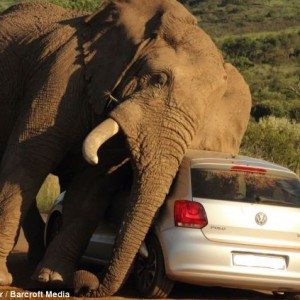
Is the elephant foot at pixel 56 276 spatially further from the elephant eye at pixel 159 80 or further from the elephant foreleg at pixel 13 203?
the elephant eye at pixel 159 80

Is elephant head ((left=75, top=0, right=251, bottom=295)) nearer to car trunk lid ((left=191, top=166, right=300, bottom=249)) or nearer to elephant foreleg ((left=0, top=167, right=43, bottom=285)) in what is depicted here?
car trunk lid ((left=191, top=166, right=300, bottom=249))

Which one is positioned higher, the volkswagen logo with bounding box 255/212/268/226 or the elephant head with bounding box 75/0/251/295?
the elephant head with bounding box 75/0/251/295

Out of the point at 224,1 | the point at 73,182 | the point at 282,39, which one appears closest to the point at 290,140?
the point at 73,182

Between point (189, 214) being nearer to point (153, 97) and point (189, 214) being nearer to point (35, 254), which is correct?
point (153, 97)

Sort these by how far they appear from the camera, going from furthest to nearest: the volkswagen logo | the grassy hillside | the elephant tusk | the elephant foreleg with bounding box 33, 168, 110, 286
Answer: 1. the grassy hillside
2. the elephant foreleg with bounding box 33, 168, 110, 286
3. the volkswagen logo
4. the elephant tusk

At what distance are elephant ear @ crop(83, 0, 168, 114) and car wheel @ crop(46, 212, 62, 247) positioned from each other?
187 cm

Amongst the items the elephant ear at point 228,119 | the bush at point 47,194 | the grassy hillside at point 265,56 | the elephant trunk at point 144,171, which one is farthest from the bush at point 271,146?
the elephant trunk at point 144,171

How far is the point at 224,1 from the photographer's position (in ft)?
278

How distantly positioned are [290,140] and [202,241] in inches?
685

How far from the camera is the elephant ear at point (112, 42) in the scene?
32.6 feet

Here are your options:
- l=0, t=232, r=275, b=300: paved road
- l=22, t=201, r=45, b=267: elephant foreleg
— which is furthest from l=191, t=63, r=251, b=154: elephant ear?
l=22, t=201, r=45, b=267: elephant foreleg

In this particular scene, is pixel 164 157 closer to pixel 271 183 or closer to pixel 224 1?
pixel 271 183

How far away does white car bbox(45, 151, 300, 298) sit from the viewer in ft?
28.9

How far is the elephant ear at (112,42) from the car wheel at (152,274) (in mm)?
1553
